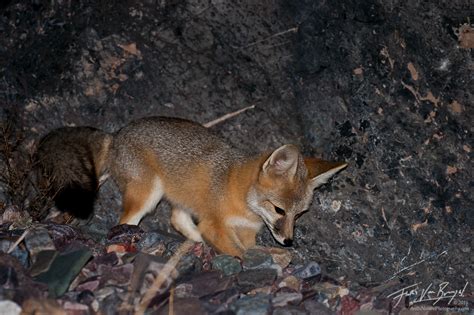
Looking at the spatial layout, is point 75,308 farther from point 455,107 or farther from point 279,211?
point 455,107

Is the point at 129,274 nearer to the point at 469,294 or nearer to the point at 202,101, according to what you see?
the point at 202,101

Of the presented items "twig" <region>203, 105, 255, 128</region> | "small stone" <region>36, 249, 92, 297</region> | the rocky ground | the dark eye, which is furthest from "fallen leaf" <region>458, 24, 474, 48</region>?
"small stone" <region>36, 249, 92, 297</region>

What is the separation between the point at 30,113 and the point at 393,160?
360cm

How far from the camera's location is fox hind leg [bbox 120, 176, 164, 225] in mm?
5988

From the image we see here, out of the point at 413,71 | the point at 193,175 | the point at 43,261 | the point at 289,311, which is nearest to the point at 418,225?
the point at 413,71

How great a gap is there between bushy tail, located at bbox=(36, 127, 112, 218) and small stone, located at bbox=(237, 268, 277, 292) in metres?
1.49

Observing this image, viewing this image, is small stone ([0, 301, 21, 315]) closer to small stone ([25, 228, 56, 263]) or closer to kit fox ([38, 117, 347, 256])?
small stone ([25, 228, 56, 263])

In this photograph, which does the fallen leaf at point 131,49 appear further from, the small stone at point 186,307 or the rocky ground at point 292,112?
the small stone at point 186,307

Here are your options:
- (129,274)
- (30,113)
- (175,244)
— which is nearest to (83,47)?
(30,113)

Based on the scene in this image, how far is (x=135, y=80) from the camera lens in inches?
264

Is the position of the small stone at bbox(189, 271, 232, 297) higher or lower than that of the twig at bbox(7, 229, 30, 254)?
lower

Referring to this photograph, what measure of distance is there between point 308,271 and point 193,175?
4.73 feet

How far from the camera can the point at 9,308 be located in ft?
13.4

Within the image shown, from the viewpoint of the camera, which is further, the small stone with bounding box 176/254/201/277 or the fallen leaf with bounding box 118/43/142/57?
the fallen leaf with bounding box 118/43/142/57
